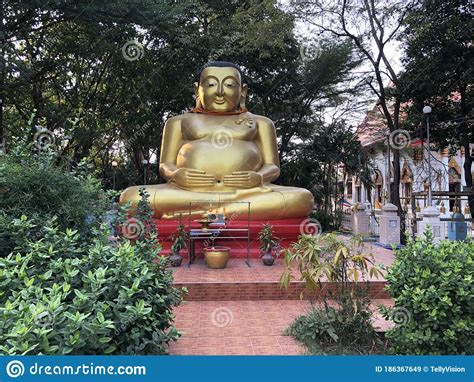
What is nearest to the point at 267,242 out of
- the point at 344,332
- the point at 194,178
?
the point at 194,178

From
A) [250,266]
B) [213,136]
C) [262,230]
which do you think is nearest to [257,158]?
[213,136]

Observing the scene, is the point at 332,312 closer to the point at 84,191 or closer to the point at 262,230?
the point at 84,191

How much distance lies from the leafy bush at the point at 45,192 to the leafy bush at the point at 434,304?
2834mm

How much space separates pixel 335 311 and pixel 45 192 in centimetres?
290

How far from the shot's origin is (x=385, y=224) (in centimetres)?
1145

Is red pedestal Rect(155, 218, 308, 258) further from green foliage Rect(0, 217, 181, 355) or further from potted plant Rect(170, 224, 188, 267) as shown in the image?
green foliage Rect(0, 217, 181, 355)

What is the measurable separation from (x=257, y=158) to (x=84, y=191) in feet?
16.8

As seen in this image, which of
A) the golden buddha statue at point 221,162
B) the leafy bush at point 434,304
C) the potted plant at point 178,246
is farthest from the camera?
the golden buddha statue at point 221,162

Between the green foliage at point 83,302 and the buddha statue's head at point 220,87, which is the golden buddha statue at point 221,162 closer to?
the buddha statue's head at point 220,87

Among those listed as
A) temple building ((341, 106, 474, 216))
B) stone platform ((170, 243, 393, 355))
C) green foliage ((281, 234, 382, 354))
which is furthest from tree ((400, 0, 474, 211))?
green foliage ((281, 234, 382, 354))

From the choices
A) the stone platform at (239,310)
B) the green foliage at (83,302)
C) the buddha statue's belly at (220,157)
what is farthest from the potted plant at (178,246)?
the green foliage at (83,302)

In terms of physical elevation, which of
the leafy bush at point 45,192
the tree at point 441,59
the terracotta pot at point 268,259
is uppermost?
the tree at point 441,59

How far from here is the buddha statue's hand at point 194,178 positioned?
8164 millimetres

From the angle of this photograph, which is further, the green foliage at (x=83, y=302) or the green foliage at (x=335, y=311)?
the green foliage at (x=335, y=311)
